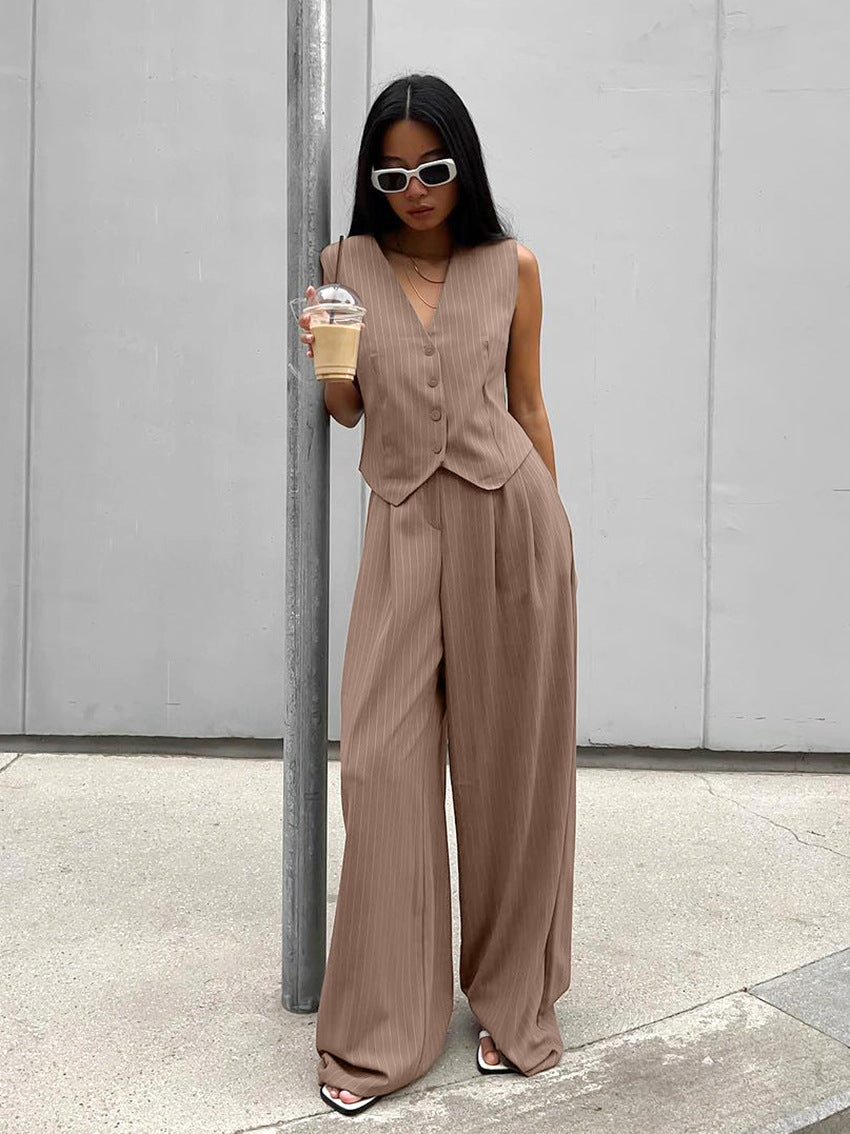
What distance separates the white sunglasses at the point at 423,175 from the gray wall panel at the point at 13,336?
2977mm

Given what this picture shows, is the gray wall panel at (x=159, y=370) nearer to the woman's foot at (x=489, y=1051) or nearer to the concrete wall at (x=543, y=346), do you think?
the concrete wall at (x=543, y=346)

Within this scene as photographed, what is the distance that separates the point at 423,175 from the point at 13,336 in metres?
3.06

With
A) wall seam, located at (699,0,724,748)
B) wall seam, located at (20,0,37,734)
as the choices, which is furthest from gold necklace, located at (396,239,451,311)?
wall seam, located at (20,0,37,734)

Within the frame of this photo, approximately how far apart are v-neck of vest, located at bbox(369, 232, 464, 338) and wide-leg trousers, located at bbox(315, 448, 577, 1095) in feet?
1.02

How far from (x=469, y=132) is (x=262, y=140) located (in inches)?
106

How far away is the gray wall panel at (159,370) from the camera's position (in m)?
5.09

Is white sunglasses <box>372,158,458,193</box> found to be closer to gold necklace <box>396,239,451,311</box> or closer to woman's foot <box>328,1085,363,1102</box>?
gold necklace <box>396,239,451,311</box>

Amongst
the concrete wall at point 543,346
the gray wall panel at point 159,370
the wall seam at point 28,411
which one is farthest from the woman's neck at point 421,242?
the wall seam at point 28,411

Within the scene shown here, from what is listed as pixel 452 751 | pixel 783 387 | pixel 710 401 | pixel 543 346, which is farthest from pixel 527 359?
pixel 783 387

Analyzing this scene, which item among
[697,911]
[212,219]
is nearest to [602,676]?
[697,911]

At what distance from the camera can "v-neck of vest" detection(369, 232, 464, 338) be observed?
265cm

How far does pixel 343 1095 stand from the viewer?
8.21ft

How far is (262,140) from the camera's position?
5102mm

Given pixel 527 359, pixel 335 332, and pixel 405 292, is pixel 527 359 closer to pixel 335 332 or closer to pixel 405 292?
pixel 405 292
